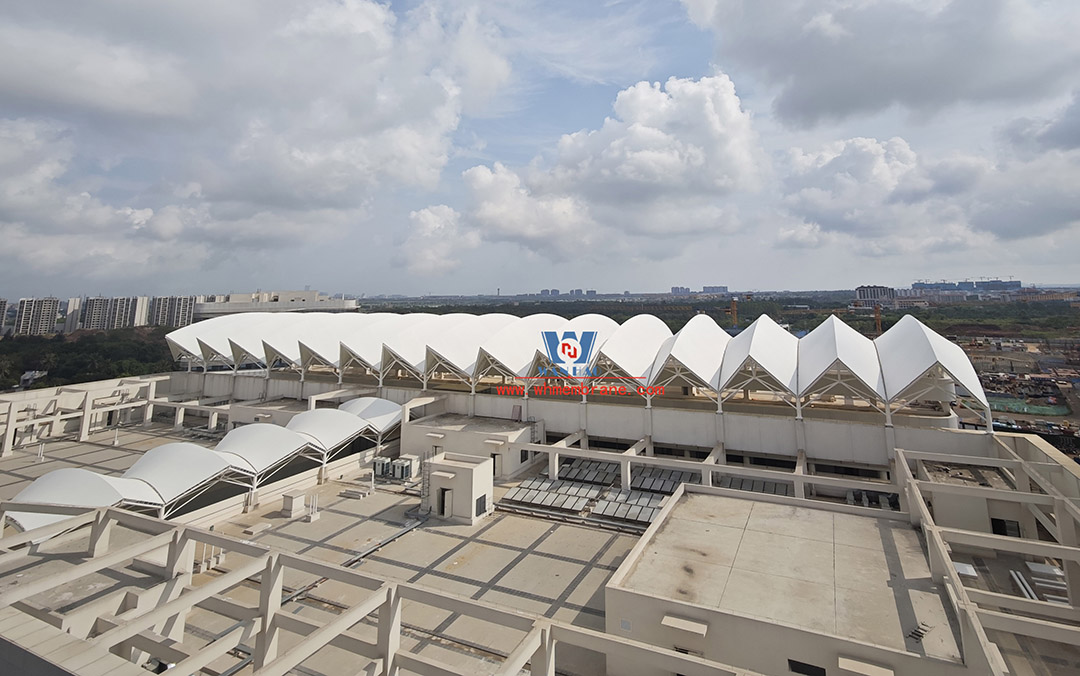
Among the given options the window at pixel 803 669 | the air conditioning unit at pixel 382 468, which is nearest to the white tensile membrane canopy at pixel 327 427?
the air conditioning unit at pixel 382 468

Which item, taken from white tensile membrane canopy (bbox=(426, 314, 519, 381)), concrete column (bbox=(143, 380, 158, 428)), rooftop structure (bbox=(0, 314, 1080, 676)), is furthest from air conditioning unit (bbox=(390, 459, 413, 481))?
concrete column (bbox=(143, 380, 158, 428))

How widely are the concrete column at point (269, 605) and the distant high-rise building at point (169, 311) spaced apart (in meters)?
124

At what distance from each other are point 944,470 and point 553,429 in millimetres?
16777

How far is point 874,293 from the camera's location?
10531 centimetres

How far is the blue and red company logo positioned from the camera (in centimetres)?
2827

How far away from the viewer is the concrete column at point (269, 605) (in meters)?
8.34

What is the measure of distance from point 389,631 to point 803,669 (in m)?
7.37

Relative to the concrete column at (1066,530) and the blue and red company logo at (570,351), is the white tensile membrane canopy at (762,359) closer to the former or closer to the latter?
the blue and red company logo at (570,351)

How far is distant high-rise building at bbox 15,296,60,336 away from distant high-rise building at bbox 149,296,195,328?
56.7 feet

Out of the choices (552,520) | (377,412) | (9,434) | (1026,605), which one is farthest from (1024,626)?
(9,434)

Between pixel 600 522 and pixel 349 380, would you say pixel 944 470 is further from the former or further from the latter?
pixel 349 380

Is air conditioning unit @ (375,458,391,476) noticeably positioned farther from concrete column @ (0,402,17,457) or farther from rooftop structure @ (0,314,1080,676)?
concrete column @ (0,402,17,457)

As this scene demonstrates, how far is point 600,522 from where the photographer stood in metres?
17.7

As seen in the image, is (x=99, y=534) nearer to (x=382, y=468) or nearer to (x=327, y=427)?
(x=382, y=468)
